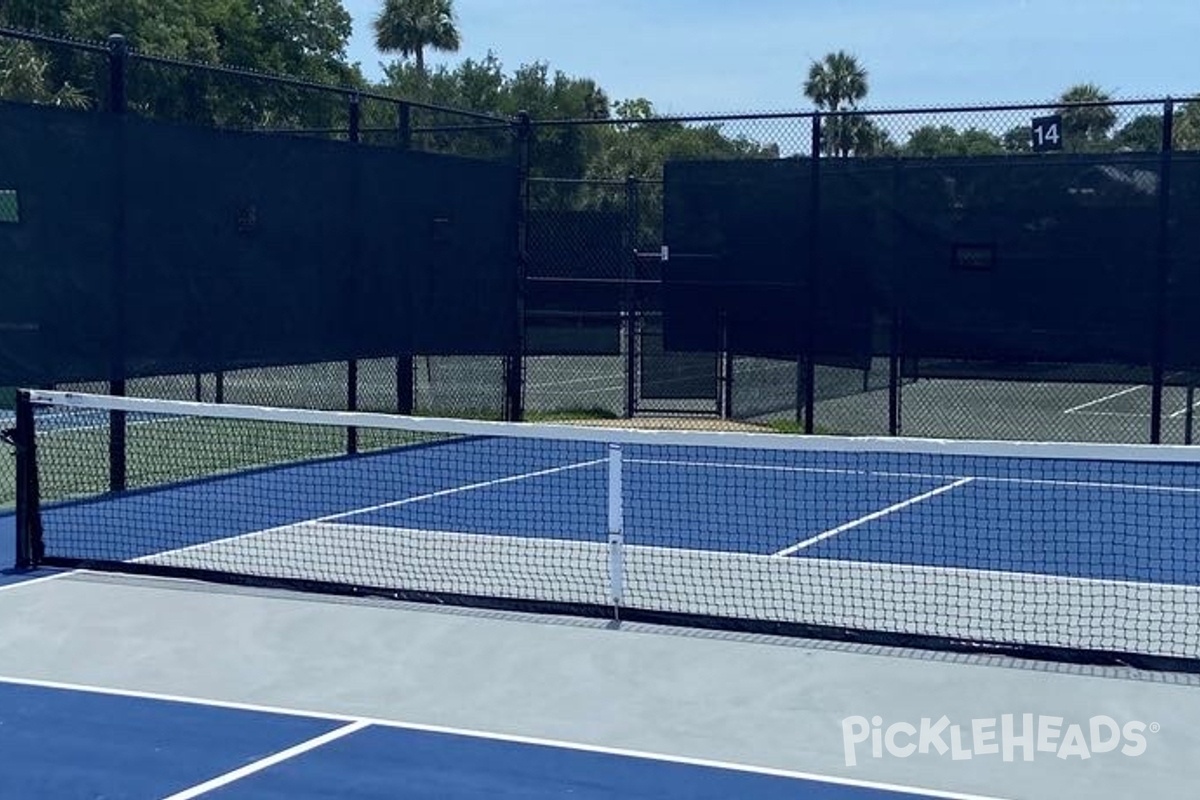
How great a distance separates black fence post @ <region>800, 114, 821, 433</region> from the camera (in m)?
16.9

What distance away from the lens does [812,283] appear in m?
17.1

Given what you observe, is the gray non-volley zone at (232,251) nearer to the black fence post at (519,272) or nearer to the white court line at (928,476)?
the black fence post at (519,272)

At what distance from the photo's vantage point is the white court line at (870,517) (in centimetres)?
1049

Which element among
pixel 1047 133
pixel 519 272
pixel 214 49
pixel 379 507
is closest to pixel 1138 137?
pixel 1047 133

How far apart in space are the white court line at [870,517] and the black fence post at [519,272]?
5.21 meters

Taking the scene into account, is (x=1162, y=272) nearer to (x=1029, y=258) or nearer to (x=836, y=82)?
(x=1029, y=258)

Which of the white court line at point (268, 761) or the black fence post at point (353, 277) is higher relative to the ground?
the black fence post at point (353, 277)

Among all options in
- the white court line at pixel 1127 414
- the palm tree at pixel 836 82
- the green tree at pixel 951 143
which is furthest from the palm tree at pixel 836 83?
the white court line at pixel 1127 414

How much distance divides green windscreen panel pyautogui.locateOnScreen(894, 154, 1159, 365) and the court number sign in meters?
0.28

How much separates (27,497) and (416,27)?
46.9m

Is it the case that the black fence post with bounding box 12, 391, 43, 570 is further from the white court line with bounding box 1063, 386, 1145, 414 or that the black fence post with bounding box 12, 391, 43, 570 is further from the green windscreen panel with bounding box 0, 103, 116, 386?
the white court line with bounding box 1063, 386, 1145, 414

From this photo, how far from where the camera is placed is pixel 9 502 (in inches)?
477

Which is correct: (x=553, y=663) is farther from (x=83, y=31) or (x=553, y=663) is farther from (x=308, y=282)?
(x=83, y=31)

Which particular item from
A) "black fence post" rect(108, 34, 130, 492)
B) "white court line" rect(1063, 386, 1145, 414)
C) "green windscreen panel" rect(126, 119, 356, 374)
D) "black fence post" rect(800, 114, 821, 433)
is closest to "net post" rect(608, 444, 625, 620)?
"black fence post" rect(108, 34, 130, 492)
